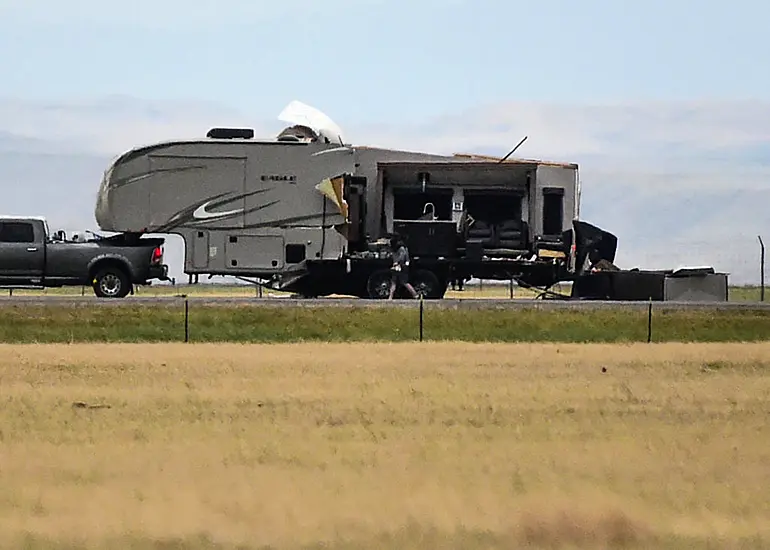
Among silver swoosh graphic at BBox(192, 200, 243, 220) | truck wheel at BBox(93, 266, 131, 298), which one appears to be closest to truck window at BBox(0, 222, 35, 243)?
truck wheel at BBox(93, 266, 131, 298)

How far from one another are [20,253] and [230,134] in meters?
5.04

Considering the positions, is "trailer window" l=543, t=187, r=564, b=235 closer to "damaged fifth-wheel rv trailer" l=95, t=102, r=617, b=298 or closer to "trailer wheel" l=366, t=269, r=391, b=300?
"damaged fifth-wheel rv trailer" l=95, t=102, r=617, b=298

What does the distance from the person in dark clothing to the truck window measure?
754cm

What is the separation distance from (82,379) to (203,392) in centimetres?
221

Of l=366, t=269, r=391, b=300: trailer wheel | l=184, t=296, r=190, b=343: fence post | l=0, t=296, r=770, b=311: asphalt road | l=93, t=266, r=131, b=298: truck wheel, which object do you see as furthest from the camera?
l=366, t=269, r=391, b=300: trailer wheel

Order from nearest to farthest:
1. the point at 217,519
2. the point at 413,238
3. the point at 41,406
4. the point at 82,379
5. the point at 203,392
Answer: the point at 217,519 → the point at 41,406 → the point at 203,392 → the point at 82,379 → the point at 413,238

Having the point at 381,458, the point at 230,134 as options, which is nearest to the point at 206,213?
the point at 230,134

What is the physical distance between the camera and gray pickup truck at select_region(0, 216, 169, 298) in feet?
95.2

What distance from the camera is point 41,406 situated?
12.7 metres

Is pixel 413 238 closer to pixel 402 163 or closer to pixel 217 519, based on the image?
pixel 402 163

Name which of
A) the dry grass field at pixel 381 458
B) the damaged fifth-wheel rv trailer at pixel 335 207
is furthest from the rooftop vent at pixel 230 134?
the dry grass field at pixel 381 458

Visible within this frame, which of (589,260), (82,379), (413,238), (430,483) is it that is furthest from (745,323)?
(430,483)

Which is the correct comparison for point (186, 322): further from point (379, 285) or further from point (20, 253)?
point (20, 253)

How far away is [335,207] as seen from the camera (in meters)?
29.2
